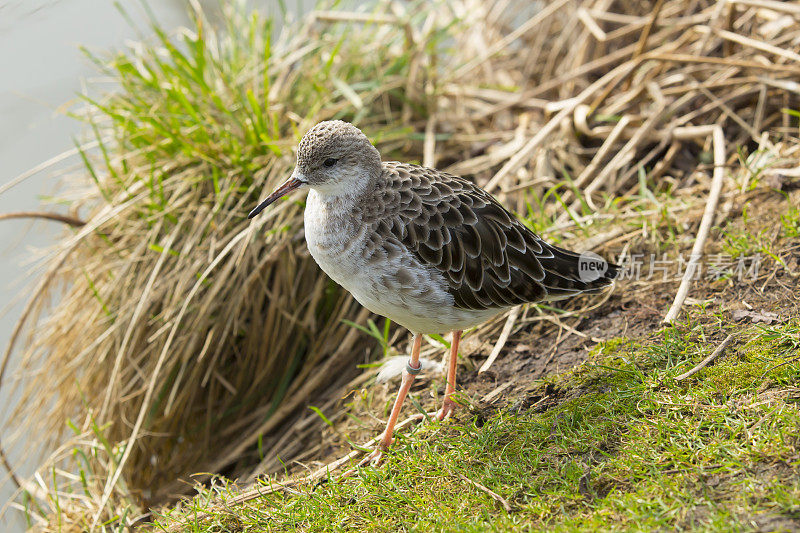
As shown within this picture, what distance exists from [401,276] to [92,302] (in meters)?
2.92

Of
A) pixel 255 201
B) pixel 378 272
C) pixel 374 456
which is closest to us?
pixel 378 272

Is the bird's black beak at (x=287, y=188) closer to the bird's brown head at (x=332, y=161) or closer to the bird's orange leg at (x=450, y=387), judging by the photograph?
the bird's brown head at (x=332, y=161)

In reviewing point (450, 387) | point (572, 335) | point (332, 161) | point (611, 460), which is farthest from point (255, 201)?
point (611, 460)

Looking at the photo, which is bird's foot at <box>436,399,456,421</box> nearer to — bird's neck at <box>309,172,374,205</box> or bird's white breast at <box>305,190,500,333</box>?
bird's white breast at <box>305,190,500,333</box>

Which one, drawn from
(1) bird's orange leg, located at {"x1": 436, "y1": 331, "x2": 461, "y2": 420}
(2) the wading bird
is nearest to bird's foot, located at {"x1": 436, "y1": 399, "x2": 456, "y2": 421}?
(1) bird's orange leg, located at {"x1": 436, "y1": 331, "x2": 461, "y2": 420}

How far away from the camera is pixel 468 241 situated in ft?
12.0

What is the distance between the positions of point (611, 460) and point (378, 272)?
1349mm

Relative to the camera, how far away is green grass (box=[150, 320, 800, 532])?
272 cm

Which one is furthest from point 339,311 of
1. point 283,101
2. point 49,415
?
point 49,415

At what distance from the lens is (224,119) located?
5289 millimetres

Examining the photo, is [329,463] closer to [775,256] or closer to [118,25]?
[775,256]

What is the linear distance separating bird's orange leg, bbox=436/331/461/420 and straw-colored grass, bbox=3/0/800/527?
0.47 meters

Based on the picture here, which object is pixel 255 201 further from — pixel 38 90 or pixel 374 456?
pixel 38 90

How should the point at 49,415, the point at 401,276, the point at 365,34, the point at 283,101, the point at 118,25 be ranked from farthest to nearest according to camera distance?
the point at 118,25 → the point at 365,34 → the point at 283,101 → the point at 49,415 → the point at 401,276
